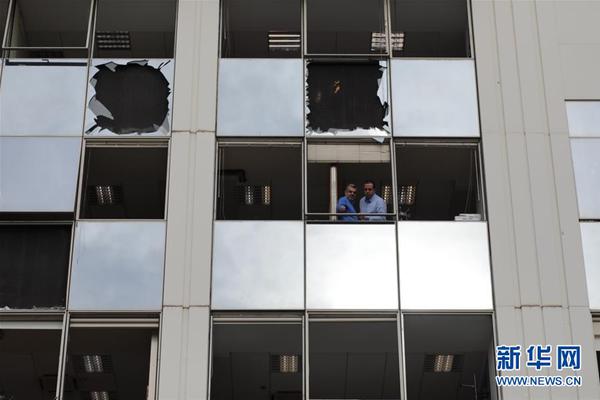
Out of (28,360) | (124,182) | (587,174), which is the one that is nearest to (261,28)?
(124,182)

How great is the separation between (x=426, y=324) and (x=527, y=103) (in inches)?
197

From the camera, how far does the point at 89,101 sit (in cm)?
1977

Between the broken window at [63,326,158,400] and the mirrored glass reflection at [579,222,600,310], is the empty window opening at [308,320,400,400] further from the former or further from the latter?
the mirrored glass reflection at [579,222,600,310]

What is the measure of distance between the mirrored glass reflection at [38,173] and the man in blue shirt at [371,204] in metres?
5.67

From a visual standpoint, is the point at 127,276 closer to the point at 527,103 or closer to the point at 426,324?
the point at 426,324

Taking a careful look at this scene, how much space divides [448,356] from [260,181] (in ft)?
18.1

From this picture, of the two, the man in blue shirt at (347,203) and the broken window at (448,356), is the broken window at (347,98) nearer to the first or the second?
the man in blue shirt at (347,203)

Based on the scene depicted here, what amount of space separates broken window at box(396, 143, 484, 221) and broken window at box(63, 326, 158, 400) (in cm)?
578

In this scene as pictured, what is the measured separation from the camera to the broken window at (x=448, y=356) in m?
18.3

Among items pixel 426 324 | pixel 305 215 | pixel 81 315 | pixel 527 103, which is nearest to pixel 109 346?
pixel 81 315

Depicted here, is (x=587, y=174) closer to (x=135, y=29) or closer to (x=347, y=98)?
(x=347, y=98)

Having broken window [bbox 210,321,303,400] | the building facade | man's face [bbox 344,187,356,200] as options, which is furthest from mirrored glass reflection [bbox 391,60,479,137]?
broken window [bbox 210,321,303,400]

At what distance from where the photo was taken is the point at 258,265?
18344 mm

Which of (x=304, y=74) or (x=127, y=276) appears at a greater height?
(x=304, y=74)
